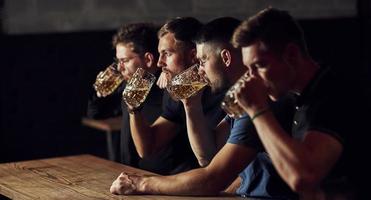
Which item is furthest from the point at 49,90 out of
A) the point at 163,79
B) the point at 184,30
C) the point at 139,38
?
the point at 184,30

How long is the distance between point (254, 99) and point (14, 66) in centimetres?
338

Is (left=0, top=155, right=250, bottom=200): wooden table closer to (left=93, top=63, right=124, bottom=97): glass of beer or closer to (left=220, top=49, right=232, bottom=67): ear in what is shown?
(left=93, top=63, right=124, bottom=97): glass of beer

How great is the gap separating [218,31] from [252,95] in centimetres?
73

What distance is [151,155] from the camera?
141 inches

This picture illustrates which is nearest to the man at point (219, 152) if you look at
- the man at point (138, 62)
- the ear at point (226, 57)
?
the ear at point (226, 57)

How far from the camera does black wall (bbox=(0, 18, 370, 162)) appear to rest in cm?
550

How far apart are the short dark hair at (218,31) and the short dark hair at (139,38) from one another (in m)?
0.63

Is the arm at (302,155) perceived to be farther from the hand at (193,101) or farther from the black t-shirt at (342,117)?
the hand at (193,101)

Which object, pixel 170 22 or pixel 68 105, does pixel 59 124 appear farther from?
pixel 170 22

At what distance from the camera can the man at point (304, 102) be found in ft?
7.41

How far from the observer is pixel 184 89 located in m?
2.99

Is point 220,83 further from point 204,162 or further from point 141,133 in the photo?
point 141,133

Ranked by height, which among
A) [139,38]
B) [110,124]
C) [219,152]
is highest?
[139,38]

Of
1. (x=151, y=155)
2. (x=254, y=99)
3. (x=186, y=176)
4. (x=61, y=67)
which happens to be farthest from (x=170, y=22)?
(x=61, y=67)
